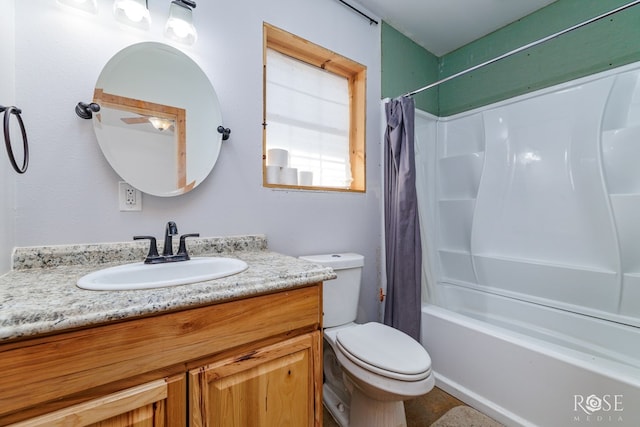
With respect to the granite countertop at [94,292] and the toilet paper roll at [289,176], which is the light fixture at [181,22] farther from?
the granite countertop at [94,292]

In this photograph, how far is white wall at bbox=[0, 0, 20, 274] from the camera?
0.77m

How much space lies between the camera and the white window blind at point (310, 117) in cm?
153

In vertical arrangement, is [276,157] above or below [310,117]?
below

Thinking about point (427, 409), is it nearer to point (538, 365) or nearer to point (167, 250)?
point (538, 365)

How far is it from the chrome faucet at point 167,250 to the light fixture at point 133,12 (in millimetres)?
803

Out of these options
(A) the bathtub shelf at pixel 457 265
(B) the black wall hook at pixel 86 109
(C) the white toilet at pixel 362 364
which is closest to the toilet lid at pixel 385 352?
(C) the white toilet at pixel 362 364

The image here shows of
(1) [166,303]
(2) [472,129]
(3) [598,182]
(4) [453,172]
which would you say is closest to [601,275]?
(3) [598,182]

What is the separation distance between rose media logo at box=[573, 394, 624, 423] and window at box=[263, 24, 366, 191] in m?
1.43

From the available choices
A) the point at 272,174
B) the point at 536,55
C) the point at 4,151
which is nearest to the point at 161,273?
the point at 4,151

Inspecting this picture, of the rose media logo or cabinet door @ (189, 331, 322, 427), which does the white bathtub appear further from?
cabinet door @ (189, 331, 322, 427)

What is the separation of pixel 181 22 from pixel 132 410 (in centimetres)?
134

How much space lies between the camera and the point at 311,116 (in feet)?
5.47

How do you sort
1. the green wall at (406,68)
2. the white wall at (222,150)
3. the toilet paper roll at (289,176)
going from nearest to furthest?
the white wall at (222,150)
the toilet paper roll at (289,176)
the green wall at (406,68)

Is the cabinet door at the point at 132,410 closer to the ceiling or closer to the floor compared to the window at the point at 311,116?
closer to the floor
